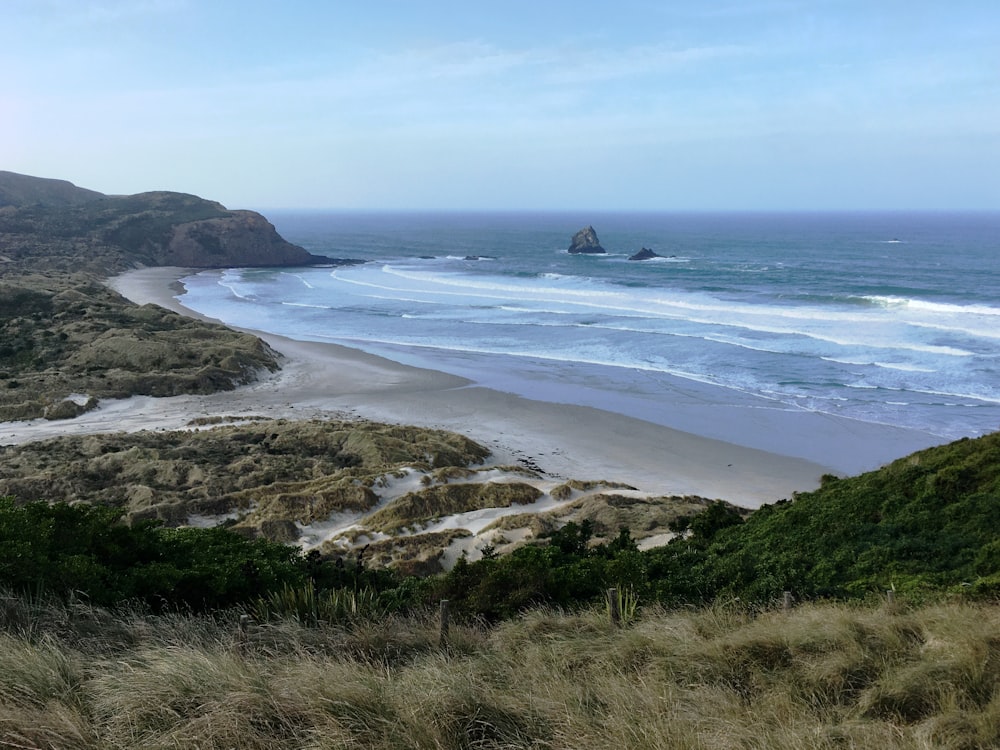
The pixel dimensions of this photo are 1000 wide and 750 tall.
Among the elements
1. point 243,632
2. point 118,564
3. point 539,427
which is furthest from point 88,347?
point 243,632

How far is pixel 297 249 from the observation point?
92.4m

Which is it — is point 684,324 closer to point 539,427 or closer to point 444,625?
point 539,427

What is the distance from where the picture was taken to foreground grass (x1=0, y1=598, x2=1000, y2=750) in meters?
3.91

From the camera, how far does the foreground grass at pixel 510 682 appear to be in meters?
3.91

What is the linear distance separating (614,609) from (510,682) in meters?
1.79

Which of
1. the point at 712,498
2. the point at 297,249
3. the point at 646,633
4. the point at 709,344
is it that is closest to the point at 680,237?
the point at 297,249

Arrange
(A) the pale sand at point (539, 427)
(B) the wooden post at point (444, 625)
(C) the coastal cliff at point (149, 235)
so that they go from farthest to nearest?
(C) the coastal cliff at point (149, 235) → (A) the pale sand at point (539, 427) → (B) the wooden post at point (444, 625)

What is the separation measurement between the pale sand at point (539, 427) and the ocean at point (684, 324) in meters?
1.48

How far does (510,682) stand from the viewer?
4.80 metres

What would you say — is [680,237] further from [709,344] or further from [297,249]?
[709,344]

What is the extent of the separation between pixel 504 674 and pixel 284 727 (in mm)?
1532

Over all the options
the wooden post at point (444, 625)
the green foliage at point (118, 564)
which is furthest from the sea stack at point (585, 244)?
the wooden post at point (444, 625)

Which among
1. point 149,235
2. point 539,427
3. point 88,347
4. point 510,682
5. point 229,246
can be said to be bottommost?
point 539,427

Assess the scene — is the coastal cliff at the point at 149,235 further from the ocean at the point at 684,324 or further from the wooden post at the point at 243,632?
the wooden post at the point at 243,632
